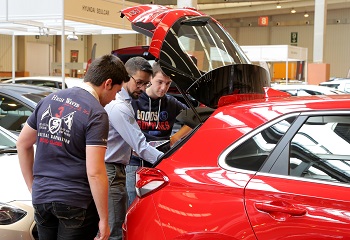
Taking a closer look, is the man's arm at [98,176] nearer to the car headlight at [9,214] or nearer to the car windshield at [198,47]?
the car windshield at [198,47]

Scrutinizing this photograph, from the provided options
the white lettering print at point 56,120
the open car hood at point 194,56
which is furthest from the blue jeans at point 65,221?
the open car hood at point 194,56

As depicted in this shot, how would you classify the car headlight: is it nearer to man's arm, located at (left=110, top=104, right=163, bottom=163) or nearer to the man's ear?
man's arm, located at (left=110, top=104, right=163, bottom=163)

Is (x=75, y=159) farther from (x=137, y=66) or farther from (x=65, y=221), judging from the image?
(x=137, y=66)

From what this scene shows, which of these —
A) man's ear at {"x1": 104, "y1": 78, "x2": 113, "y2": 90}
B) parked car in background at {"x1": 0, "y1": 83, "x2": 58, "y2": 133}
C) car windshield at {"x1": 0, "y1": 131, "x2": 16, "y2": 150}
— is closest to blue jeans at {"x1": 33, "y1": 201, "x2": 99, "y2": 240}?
man's ear at {"x1": 104, "y1": 78, "x2": 113, "y2": 90}

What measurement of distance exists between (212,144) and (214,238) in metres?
0.46

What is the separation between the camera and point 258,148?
8.20 feet

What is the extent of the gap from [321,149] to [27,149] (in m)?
1.53

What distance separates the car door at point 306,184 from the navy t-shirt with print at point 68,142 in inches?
31.3

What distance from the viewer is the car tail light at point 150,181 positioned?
269cm

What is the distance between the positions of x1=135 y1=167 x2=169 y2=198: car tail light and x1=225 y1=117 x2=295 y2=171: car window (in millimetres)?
361

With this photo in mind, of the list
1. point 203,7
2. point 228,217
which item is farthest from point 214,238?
point 203,7

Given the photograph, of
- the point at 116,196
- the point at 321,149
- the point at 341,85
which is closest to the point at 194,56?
the point at 116,196

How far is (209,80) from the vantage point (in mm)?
3082

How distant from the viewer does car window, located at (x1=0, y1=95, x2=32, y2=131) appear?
670cm
